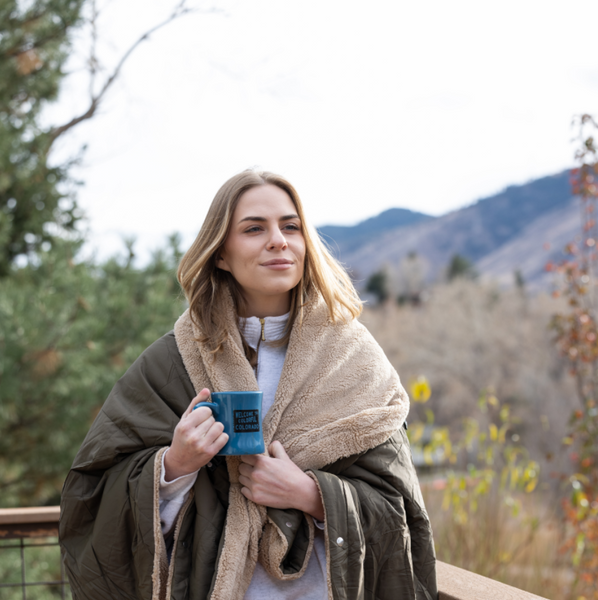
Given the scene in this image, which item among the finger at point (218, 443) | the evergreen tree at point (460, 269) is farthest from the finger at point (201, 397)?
the evergreen tree at point (460, 269)

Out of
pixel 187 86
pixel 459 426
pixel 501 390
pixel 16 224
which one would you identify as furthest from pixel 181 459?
pixel 501 390

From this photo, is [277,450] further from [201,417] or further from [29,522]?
[29,522]

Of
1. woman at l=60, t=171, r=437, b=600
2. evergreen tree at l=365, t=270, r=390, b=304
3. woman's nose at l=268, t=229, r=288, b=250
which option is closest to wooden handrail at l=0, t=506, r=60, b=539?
woman at l=60, t=171, r=437, b=600

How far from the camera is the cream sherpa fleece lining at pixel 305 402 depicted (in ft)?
4.95

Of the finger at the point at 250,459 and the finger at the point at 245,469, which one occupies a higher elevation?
the finger at the point at 250,459

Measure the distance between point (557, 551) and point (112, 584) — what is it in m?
3.63

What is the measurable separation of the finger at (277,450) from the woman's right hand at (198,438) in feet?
0.61

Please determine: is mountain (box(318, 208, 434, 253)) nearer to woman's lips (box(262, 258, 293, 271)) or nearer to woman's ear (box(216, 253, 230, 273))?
woman's ear (box(216, 253, 230, 273))

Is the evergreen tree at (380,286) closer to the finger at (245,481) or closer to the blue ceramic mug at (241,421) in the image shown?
the finger at (245,481)

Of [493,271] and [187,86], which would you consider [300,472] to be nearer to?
[187,86]

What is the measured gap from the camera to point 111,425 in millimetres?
1631

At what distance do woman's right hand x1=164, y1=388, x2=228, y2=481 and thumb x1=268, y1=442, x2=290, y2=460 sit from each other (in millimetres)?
185

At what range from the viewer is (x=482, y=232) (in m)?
70.9

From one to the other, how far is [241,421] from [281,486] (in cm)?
21
